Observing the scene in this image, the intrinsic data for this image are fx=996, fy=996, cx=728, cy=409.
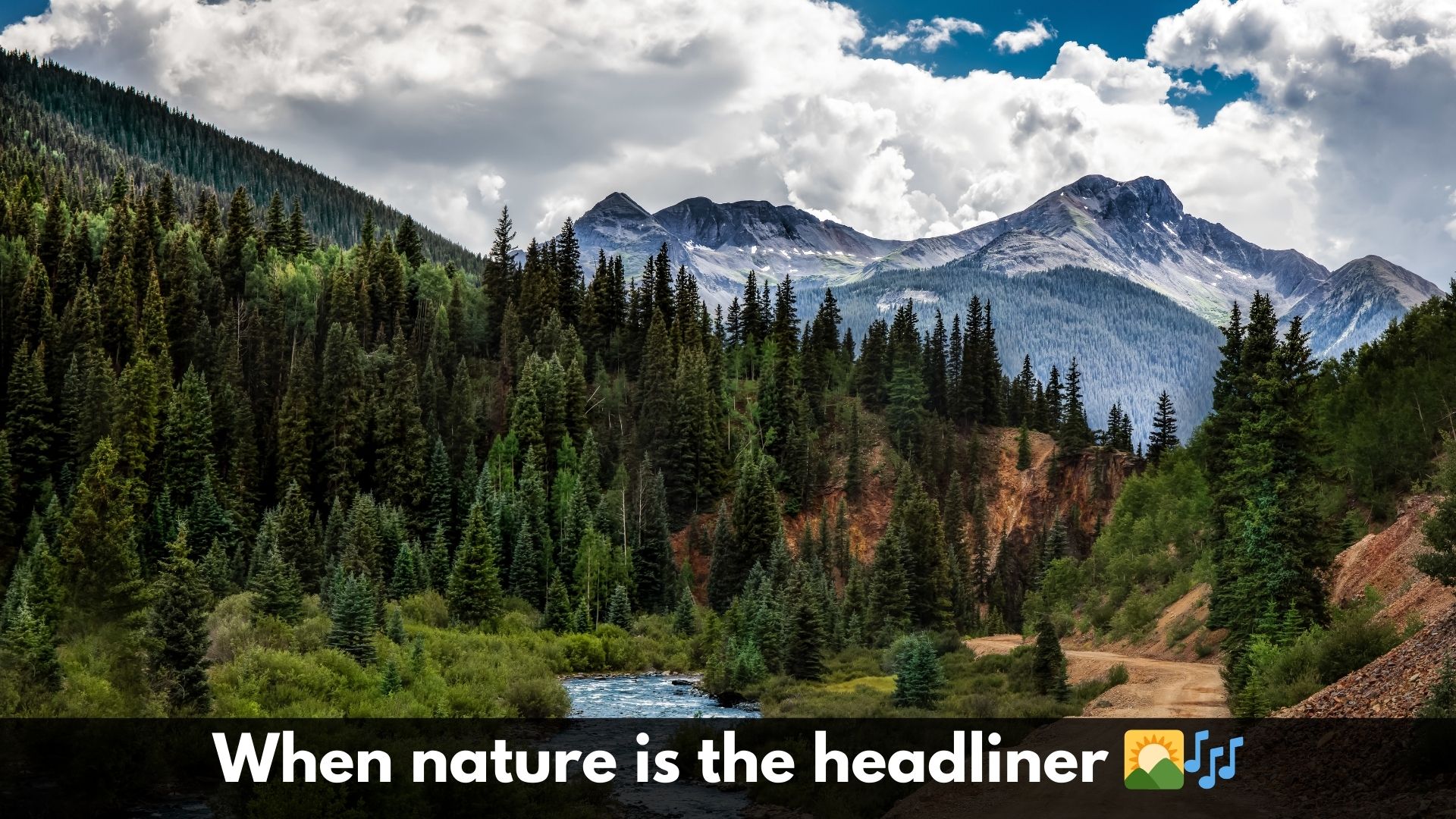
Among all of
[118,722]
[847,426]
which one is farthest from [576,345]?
[118,722]

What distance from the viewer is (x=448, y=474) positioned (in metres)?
94.2

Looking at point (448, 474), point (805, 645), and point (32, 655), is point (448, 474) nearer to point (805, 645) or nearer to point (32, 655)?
point (805, 645)

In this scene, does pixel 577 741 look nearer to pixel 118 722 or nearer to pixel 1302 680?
pixel 118 722

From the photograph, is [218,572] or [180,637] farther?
[218,572]

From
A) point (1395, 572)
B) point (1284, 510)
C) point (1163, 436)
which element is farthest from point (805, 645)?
point (1163, 436)

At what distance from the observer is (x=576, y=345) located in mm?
114188

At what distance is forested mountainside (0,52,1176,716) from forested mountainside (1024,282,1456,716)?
9136 millimetres

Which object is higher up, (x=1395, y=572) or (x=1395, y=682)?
(x=1395, y=572)

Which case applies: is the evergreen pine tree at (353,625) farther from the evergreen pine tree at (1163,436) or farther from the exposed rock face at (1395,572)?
the evergreen pine tree at (1163,436)

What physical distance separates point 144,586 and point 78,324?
197 ft

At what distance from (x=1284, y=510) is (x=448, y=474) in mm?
74089

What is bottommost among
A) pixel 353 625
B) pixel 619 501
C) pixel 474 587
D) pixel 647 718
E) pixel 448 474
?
pixel 647 718

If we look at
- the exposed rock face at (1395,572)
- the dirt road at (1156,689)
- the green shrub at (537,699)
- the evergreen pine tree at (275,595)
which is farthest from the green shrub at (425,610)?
the exposed rock face at (1395,572)

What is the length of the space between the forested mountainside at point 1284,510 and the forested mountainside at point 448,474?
9.14 metres
